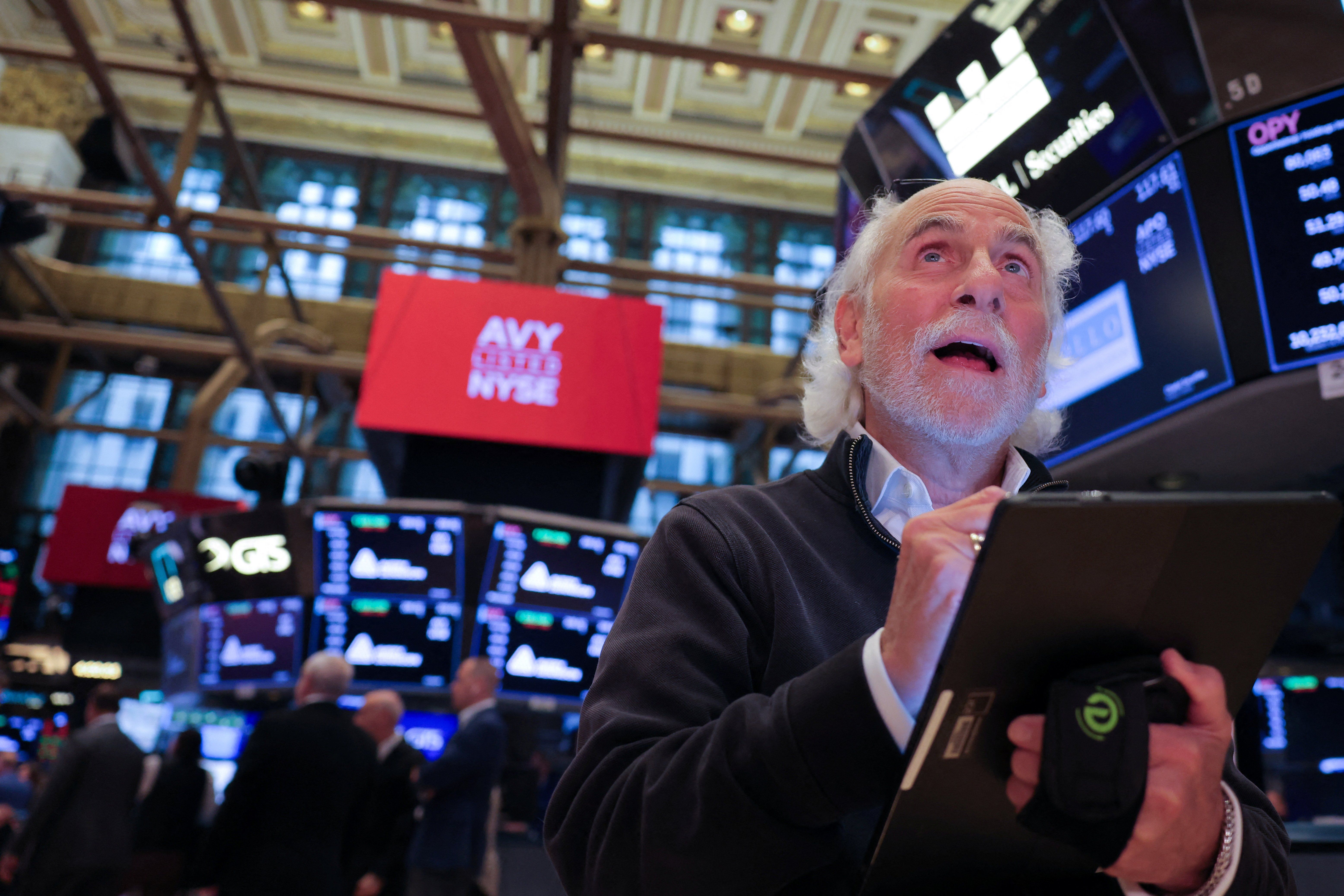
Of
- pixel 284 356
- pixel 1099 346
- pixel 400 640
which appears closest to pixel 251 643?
pixel 400 640

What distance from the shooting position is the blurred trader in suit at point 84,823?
16.1 feet

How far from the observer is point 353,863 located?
16.6 feet

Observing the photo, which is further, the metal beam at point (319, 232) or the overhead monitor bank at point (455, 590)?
the metal beam at point (319, 232)

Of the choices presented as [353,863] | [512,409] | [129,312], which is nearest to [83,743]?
[353,863]

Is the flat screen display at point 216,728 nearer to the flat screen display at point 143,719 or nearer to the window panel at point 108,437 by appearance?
the flat screen display at point 143,719

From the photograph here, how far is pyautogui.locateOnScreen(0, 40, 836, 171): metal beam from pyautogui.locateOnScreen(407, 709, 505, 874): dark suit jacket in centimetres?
397

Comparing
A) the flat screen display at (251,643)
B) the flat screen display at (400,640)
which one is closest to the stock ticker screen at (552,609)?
the flat screen display at (400,640)

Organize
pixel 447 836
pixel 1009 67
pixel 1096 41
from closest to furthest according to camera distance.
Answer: pixel 1096 41 < pixel 1009 67 < pixel 447 836

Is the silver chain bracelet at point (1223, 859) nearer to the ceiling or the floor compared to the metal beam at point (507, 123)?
nearer to the floor

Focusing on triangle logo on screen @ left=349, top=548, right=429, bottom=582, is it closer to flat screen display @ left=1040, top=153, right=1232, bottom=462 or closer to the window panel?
flat screen display @ left=1040, top=153, right=1232, bottom=462

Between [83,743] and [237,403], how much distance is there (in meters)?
10.0

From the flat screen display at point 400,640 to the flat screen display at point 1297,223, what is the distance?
4.33m

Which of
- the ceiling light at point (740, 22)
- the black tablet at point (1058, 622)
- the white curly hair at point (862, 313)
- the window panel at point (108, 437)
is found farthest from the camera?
the window panel at point (108, 437)

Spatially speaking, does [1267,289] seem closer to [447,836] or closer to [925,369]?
[925,369]
